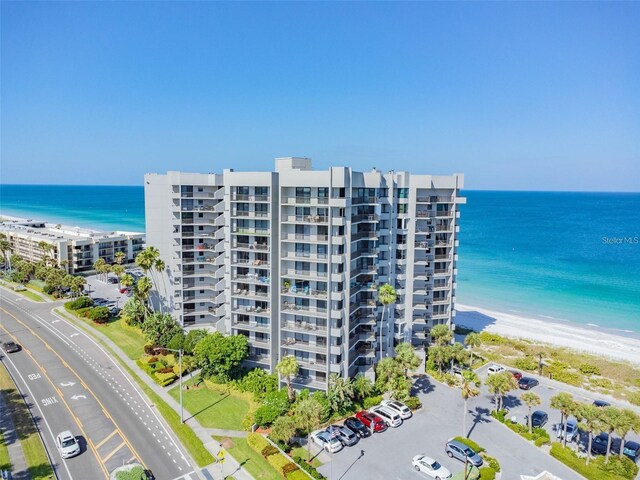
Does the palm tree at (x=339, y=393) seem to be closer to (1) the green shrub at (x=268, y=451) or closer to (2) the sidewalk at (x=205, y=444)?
(1) the green shrub at (x=268, y=451)

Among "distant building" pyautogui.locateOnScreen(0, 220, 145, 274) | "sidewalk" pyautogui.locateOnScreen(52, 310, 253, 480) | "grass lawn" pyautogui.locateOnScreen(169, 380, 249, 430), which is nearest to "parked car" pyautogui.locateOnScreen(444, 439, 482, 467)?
"sidewalk" pyautogui.locateOnScreen(52, 310, 253, 480)

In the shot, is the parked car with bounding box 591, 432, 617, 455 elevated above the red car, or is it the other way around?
the red car

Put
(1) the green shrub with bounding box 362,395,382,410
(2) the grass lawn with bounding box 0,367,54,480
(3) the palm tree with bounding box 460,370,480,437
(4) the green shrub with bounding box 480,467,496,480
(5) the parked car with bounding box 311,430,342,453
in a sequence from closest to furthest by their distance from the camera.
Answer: (4) the green shrub with bounding box 480,467,496,480
(2) the grass lawn with bounding box 0,367,54,480
(5) the parked car with bounding box 311,430,342,453
(3) the palm tree with bounding box 460,370,480,437
(1) the green shrub with bounding box 362,395,382,410

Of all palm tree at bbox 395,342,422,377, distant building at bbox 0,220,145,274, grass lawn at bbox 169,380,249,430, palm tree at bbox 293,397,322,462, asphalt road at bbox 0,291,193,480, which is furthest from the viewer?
distant building at bbox 0,220,145,274

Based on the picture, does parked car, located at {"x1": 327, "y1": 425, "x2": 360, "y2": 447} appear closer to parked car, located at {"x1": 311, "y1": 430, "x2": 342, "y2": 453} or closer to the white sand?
parked car, located at {"x1": 311, "y1": 430, "x2": 342, "y2": 453}

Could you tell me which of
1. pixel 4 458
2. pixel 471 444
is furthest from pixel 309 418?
pixel 4 458

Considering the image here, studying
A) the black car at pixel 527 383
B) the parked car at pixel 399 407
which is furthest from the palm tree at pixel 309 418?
the black car at pixel 527 383

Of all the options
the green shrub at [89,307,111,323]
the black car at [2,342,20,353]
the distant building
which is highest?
the distant building
